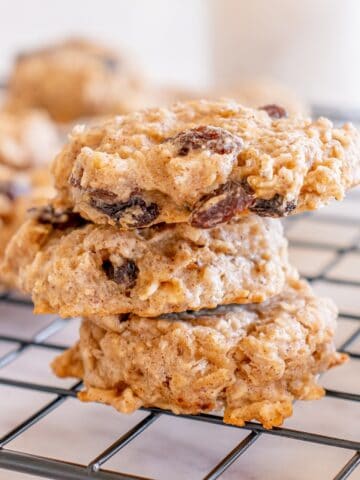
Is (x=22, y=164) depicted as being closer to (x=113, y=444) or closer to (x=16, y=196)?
(x=16, y=196)

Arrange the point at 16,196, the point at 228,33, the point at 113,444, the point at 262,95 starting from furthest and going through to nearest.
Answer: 1. the point at 228,33
2. the point at 262,95
3. the point at 16,196
4. the point at 113,444

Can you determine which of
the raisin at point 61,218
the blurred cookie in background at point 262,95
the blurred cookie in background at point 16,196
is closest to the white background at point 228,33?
the blurred cookie in background at point 262,95

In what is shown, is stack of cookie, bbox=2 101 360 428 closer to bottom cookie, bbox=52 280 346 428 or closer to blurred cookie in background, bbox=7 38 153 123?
bottom cookie, bbox=52 280 346 428

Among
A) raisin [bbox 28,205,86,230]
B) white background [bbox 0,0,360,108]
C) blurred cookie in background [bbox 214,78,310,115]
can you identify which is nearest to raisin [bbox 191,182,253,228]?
raisin [bbox 28,205,86,230]

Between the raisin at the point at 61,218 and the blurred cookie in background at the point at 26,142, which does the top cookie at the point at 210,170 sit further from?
the blurred cookie in background at the point at 26,142

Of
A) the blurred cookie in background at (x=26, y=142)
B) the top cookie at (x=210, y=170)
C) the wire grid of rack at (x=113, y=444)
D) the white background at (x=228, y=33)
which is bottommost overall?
the wire grid of rack at (x=113, y=444)

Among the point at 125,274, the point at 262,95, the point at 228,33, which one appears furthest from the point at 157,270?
the point at 228,33
